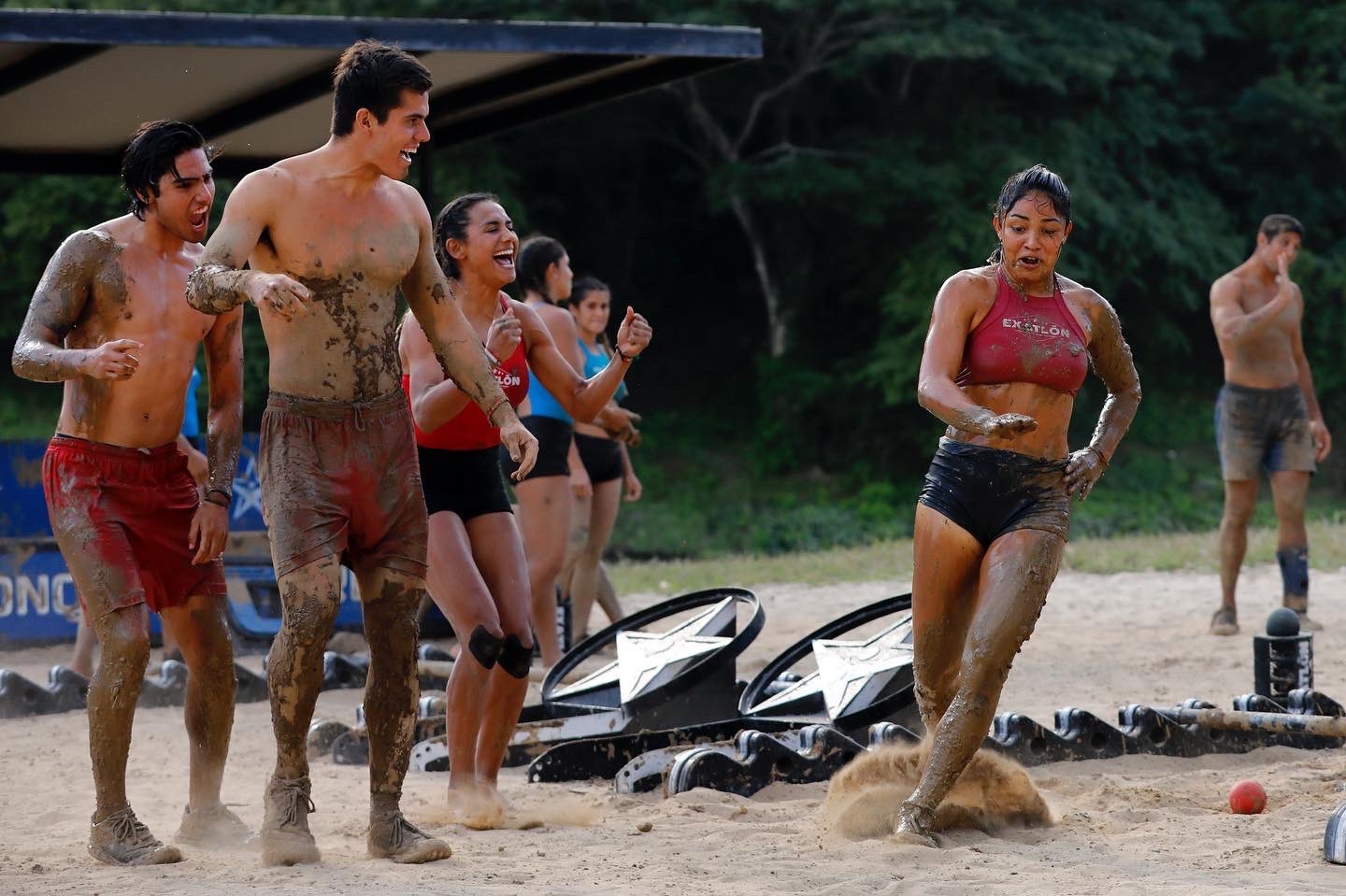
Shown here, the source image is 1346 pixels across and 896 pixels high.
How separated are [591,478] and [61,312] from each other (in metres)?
4.60

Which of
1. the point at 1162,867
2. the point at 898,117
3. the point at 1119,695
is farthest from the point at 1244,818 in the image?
the point at 898,117

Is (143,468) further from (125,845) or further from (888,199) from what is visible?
(888,199)

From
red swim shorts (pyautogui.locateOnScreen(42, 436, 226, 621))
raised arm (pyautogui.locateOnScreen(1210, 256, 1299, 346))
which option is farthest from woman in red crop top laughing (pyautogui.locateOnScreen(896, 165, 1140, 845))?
raised arm (pyautogui.locateOnScreen(1210, 256, 1299, 346))

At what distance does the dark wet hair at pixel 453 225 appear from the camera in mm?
5746

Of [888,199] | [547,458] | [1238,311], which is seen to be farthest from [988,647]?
[888,199]

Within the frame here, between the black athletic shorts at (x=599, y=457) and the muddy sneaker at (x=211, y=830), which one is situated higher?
the black athletic shorts at (x=599, y=457)

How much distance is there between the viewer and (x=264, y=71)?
926 centimetres

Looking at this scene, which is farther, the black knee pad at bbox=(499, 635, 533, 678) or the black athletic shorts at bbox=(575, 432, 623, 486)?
the black athletic shorts at bbox=(575, 432, 623, 486)

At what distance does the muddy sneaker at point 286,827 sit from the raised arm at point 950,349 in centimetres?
212

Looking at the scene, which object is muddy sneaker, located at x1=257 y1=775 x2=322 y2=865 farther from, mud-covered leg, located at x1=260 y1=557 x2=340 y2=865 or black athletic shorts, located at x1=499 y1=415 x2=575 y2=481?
black athletic shorts, located at x1=499 y1=415 x2=575 y2=481

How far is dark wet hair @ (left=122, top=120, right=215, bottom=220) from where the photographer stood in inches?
202

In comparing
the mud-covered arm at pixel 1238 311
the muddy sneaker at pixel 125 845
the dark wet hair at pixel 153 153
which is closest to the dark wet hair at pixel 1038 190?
the dark wet hair at pixel 153 153

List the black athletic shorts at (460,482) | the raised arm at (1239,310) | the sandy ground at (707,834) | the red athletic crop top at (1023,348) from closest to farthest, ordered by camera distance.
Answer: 1. the sandy ground at (707,834)
2. the red athletic crop top at (1023,348)
3. the black athletic shorts at (460,482)
4. the raised arm at (1239,310)

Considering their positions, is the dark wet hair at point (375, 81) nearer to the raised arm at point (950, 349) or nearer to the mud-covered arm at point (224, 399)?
the mud-covered arm at point (224, 399)
